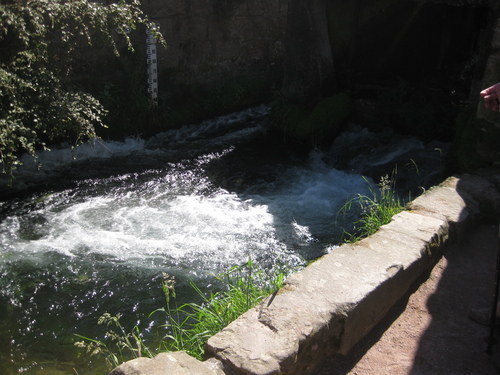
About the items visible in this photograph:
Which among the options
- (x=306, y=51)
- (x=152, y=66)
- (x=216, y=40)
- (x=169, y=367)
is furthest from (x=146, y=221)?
(x=216, y=40)

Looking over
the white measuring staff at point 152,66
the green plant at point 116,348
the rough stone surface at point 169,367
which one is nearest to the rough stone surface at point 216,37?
the white measuring staff at point 152,66

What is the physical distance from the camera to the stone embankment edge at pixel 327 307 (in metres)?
2.41

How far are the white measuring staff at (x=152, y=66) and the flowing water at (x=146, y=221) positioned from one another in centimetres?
75

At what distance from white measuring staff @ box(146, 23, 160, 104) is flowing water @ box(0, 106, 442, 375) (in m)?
0.75

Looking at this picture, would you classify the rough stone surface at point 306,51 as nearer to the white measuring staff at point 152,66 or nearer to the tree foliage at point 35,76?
the white measuring staff at point 152,66

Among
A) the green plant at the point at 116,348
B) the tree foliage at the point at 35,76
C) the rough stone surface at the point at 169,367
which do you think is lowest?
the green plant at the point at 116,348

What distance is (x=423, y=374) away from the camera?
2740mm

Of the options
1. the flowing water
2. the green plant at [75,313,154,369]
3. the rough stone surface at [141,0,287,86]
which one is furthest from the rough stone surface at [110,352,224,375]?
the rough stone surface at [141,0,287,86]

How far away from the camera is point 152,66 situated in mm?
8719

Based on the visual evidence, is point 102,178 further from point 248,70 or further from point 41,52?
point 248,70

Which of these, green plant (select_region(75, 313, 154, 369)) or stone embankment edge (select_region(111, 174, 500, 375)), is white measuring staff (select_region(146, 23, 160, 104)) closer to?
green plant (select_region(75, 313, 154, 369))

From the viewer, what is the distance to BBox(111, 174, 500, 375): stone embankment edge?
2.41m

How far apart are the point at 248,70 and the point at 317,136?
8.41 ft

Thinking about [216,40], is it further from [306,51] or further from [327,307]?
[327,307]
